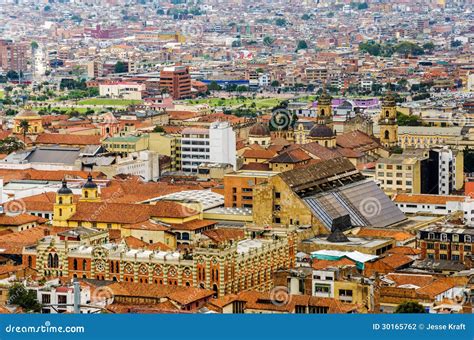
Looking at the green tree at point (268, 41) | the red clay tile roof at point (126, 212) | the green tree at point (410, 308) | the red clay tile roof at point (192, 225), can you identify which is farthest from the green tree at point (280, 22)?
the green tree at point (410, 308)

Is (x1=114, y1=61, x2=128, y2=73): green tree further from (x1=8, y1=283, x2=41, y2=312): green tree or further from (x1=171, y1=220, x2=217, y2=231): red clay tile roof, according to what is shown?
(x1=8, y1=283, x2=41, y2=312): green tree


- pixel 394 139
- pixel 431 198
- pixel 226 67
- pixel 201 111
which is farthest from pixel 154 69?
pixel 431 198

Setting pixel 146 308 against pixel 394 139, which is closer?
pixel 146 308

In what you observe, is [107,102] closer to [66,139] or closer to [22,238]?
[66,139]

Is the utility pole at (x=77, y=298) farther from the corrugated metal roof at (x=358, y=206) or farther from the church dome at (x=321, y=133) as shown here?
the church dome at (x=321, y=133)

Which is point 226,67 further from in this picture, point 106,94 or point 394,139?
point 394,139
